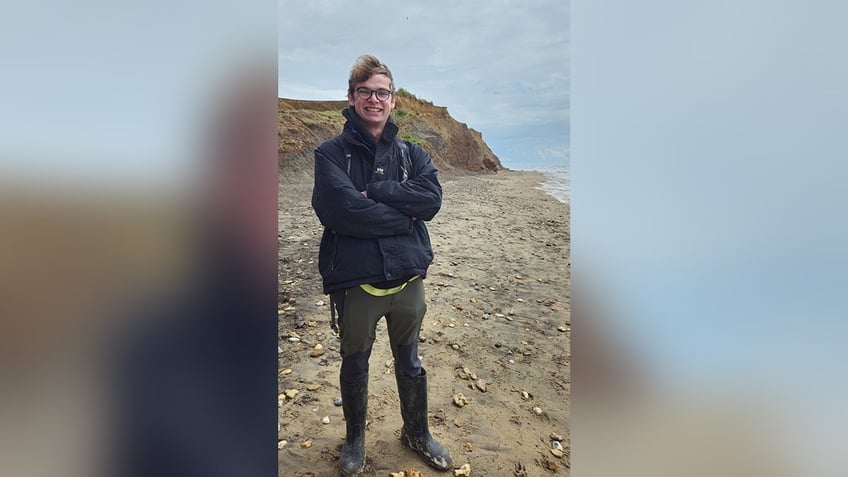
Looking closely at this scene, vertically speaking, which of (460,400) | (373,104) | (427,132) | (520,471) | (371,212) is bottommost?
(520,471)

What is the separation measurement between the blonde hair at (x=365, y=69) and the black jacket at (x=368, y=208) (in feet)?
0.46

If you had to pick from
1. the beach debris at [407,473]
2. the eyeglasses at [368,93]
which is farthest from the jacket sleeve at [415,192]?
the beach debris at [407,473]

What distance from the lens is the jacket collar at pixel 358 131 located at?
5.73 feet

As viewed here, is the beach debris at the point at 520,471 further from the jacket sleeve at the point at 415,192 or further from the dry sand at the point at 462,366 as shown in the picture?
the jacket sleeve at the point at 415,192

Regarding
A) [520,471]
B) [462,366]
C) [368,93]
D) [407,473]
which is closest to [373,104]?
[368,93]

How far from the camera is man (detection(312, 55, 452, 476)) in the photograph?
1.68 meters

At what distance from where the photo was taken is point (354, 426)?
7.00 feet

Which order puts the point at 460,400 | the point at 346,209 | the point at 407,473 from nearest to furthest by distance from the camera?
the point at 346,209 → the point at 407,473 → the point at 460,400

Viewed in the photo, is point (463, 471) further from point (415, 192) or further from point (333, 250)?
point (415, 192)

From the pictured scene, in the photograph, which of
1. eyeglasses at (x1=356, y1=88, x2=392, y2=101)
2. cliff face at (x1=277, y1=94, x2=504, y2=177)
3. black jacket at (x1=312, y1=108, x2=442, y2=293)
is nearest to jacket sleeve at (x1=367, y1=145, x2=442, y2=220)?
black jacket at (x1=312, y1=108, x2=442, y2=293)

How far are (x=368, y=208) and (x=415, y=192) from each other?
0.22 meters
